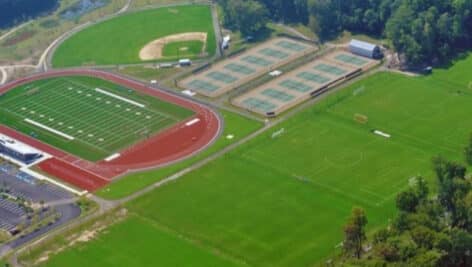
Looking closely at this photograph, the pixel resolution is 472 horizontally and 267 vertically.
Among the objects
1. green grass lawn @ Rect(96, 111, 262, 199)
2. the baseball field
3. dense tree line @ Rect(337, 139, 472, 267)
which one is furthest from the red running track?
dense tree line @ Rect(337, 139, 472, 267)

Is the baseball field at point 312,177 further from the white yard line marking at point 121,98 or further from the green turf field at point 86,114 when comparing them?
the white yard line marking at point 121,98

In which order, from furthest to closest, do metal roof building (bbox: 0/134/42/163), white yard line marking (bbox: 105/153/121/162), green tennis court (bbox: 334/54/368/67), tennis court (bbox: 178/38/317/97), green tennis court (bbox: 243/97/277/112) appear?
green tennis court (bbox: 334/54/368/67) → tennis court (bbox: 178/38/317/97) → green tennis court (bbox: 243/97/277/112) → metal roof building (bbox: 0/134/42/163) → white yard line marking (bbox: 105/153/121/162)

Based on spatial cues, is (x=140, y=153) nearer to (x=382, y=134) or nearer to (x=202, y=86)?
(x=202, y=86)

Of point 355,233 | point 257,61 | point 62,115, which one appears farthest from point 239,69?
point 355,233

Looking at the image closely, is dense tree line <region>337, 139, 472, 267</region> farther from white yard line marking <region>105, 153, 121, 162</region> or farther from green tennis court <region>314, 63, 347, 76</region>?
green tennis court <region>314, 63, 347, 76</region>

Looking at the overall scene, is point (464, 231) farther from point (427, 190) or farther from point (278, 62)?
point (278, 62)

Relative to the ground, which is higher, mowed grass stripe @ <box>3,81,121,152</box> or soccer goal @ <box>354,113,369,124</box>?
mowed grass stripe @ <box>3,81,121,152</box>

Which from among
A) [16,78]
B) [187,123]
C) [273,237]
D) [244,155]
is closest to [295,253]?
[273,237]

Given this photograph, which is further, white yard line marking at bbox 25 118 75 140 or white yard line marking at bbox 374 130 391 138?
white yard line marking at bbox 25 118 75 140
